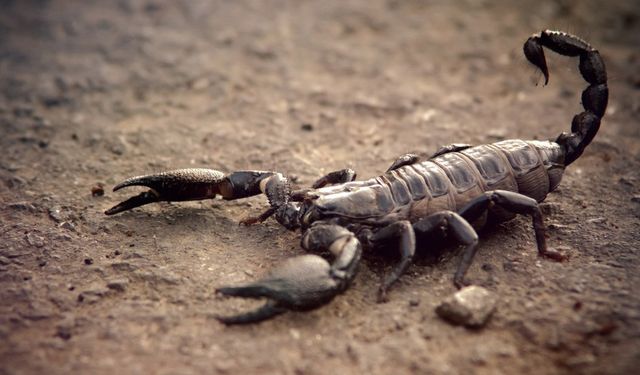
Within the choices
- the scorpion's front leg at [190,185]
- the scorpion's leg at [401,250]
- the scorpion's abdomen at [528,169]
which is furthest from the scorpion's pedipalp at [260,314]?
the scorpion's abdomen at [528,169]

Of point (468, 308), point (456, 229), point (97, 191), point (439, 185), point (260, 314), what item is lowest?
point (97, 191)

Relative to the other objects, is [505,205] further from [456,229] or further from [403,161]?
[403,161]

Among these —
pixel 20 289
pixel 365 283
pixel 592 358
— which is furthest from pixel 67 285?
pixel 592 358

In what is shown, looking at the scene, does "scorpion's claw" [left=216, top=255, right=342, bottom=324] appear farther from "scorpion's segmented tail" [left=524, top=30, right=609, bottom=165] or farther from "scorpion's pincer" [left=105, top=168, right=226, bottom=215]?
"scorpion's segmented tail" [left=524, top=30, right=609, bottom=165]

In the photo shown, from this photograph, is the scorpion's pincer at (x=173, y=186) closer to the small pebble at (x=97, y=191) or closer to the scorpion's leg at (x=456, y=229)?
the small pebble at (x=97, y=191)

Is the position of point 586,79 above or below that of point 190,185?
above

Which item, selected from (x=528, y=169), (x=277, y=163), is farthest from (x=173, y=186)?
(x=528, y=169)

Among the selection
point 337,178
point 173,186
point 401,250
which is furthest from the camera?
point 337,178
